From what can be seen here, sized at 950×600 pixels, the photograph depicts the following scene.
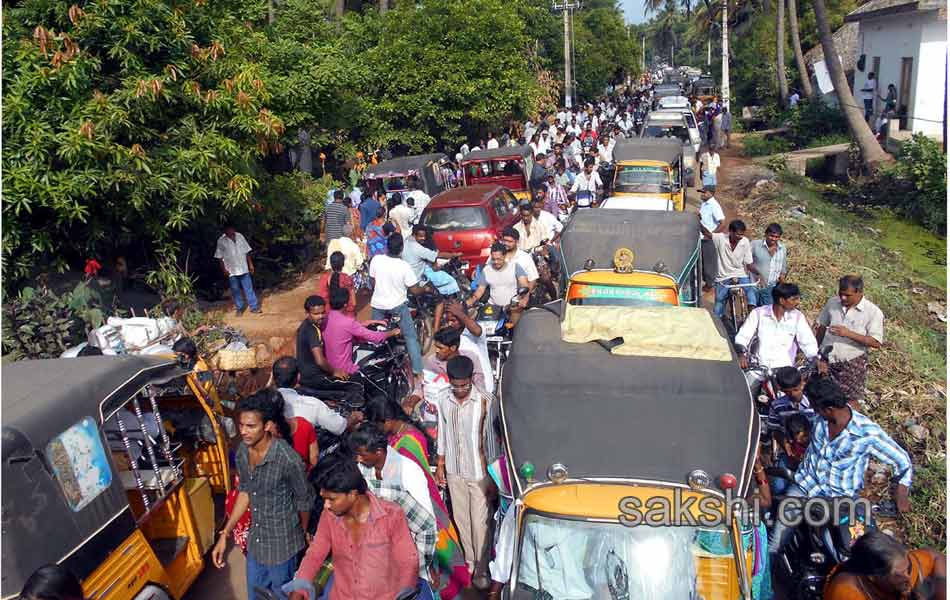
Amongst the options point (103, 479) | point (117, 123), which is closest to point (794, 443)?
point (103, 479)

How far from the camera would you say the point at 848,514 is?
4723 millimetres

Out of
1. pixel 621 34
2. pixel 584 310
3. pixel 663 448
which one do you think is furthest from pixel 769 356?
pixel 621 34

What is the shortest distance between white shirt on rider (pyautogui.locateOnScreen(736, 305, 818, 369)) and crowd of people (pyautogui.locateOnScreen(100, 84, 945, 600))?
12 millimetres

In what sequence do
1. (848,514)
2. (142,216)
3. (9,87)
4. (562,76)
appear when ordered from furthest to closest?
(562,76) < (142,216) < (9,87) < (848,514)

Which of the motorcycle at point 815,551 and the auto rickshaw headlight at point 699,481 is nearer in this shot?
the auto rickshaw headlight at point 699,481

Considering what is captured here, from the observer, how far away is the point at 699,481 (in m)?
3.90

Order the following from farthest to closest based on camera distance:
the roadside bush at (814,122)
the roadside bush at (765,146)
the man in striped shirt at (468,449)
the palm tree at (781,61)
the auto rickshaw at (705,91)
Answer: the auto rickshaw at (705,91) → the palm tree at (781,61) → the roadside bush at (765,146) → the roadside bush at (814,122) → the man in striped shirt at (468,449)

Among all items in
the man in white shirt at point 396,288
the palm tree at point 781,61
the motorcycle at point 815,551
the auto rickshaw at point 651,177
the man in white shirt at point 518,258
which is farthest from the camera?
the palm tree at point 781,61

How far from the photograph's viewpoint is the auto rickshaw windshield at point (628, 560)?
12.2ft

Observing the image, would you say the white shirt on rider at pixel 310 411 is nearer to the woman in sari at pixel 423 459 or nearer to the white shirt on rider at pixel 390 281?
the woman in sari at pixel 423 459

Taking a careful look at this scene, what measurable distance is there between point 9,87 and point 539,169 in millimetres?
11665

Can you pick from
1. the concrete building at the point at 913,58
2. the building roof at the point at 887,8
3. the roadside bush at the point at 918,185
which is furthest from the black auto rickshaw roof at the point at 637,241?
the building roof at the point at 887,8

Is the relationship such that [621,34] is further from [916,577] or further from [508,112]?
[916,577]

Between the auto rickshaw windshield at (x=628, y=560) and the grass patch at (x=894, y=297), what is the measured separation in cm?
277
